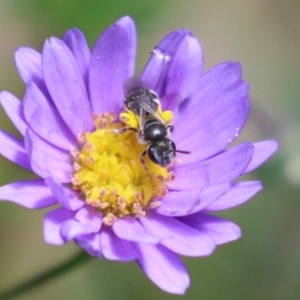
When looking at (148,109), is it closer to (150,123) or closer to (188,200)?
(150,123)

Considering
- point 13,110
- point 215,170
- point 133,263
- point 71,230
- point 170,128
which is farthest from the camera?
point 133,263

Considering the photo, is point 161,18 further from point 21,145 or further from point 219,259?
point 21,145

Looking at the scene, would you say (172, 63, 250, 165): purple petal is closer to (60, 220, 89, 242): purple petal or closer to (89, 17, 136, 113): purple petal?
(89, 17, 136, 113): purple petal

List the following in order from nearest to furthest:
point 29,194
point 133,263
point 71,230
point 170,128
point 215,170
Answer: point 71,230, point 29,194, point 215,170, point 170,128, point 133,263

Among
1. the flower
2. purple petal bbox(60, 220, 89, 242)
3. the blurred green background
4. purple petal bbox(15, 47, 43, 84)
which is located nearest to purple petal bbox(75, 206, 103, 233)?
the flower

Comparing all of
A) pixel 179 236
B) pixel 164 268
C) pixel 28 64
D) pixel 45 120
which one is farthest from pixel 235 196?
pixel 28 64

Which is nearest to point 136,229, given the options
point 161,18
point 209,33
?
point 161,18
